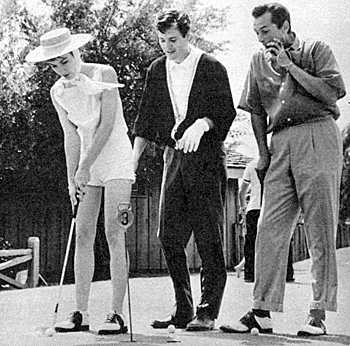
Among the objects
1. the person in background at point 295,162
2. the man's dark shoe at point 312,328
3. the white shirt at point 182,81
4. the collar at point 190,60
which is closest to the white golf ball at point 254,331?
the person in background at point 295,162

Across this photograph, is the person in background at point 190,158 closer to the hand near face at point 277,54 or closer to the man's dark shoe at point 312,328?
the hand near face at point 277,54

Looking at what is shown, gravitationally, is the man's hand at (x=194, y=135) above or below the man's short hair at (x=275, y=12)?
below

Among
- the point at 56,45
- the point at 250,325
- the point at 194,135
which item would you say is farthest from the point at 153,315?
the point at 56,45

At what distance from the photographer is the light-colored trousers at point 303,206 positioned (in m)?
2.33

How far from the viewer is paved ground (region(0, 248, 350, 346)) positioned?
2.21 meters

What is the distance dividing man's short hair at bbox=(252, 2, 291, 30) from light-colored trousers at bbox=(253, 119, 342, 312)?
345 millimetres

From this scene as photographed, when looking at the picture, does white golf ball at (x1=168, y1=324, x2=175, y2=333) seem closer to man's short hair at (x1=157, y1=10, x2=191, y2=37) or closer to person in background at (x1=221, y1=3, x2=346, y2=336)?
person in background at (x1=221, y1=3, x2=346, y2=336)

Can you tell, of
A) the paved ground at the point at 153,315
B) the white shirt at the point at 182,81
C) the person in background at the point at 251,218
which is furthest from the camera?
the person in background at the point at 251,218

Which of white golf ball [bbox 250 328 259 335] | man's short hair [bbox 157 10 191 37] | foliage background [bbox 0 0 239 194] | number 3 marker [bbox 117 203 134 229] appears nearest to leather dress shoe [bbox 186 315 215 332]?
white golf ball [bbox 250 328 259 335]

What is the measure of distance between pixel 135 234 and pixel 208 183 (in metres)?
1.27

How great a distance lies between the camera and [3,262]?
16.6 ft

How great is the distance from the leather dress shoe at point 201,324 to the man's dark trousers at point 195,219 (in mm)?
19

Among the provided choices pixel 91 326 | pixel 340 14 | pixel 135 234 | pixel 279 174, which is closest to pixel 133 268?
pixel 135 234

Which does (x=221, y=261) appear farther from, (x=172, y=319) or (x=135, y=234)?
(x=135, y=234)
